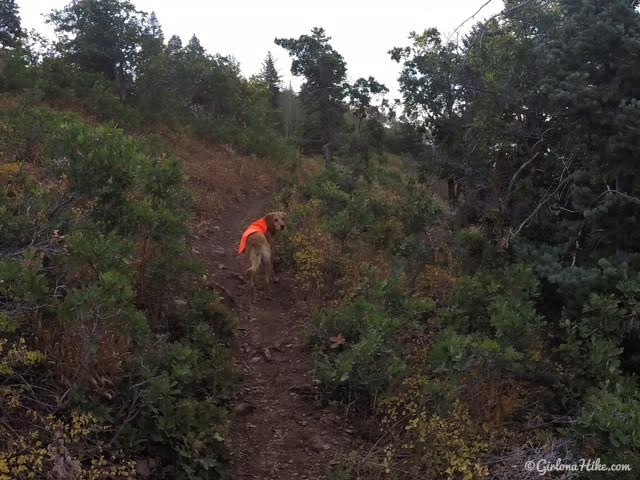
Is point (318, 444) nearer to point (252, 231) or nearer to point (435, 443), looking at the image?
point (435, 443)

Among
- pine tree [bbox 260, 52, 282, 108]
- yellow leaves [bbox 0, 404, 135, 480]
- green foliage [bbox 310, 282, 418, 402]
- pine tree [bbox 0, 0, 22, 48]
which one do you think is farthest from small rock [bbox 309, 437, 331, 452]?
pine tree [bbox 260, 52, 282, 108]

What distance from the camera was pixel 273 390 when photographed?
5301 mm

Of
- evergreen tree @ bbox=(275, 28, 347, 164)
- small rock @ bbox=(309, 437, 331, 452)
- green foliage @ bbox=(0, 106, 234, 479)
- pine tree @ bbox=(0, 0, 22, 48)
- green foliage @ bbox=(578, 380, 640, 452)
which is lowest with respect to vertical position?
small rock @ bbox=(309, 437, 331, 452)

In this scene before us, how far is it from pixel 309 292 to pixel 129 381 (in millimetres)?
3953

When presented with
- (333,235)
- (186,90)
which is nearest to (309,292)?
(333,235)

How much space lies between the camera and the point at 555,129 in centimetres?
742

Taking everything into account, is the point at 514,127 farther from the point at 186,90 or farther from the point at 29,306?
the point at 186,90

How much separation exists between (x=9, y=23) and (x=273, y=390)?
2419cm

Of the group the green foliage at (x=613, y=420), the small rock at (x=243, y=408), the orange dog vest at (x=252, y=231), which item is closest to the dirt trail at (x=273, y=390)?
the small rock at (x=243, y=408)

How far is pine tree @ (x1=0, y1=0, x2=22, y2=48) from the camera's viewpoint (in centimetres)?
2158

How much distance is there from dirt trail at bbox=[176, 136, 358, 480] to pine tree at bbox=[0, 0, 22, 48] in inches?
686

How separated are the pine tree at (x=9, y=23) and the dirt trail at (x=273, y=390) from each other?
686 inches

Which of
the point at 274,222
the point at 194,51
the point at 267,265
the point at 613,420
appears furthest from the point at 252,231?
the point at 194,51

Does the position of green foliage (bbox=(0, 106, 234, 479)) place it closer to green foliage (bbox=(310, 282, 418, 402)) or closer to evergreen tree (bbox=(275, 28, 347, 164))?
green foliage (bbox=(310, 282, 418, 402))
